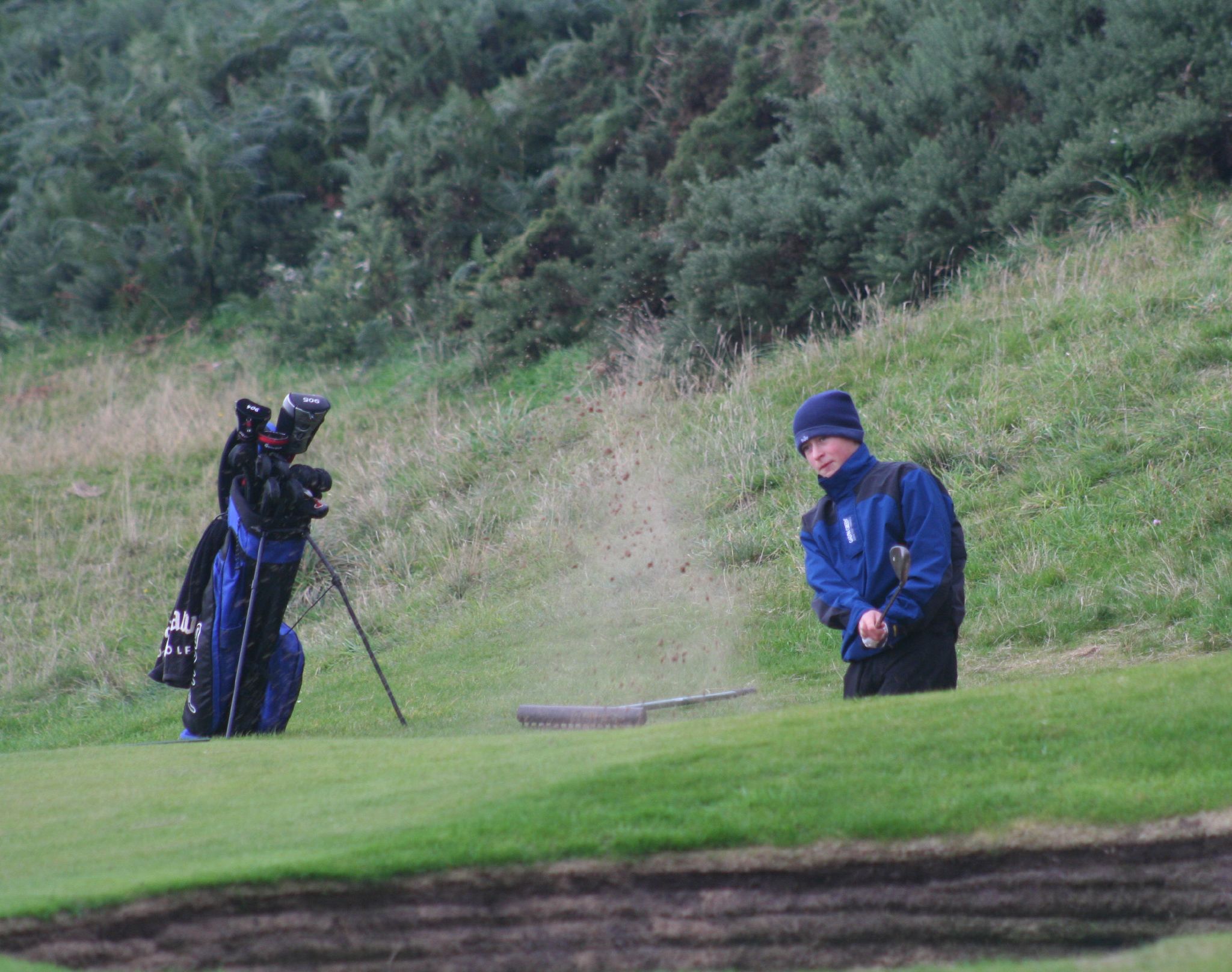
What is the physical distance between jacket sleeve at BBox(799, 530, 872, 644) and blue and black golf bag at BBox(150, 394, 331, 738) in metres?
3.84

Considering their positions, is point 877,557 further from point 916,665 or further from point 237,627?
point 237,627

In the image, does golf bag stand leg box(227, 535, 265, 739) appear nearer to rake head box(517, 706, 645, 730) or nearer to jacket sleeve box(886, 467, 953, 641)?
rake head box(517, 706, 645, 730)

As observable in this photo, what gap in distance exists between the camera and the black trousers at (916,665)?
6.21 metres

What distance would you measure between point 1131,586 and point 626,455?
6.78m

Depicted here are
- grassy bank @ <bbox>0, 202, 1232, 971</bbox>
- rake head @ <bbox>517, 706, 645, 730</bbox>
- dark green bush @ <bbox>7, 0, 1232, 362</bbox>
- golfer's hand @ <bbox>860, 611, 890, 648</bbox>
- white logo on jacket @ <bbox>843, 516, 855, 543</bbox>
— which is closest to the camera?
grassy bank @ <bbox>0, 202, 1232, 971</bbox>

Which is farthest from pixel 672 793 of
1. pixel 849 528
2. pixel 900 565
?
pixel 849 528

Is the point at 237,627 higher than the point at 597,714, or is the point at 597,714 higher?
the point at 237,627

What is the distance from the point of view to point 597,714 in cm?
767

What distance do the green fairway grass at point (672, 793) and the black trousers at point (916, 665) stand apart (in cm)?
28

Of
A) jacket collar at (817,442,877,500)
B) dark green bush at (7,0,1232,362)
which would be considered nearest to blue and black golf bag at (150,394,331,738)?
jacket collar at (817,442,877,500)

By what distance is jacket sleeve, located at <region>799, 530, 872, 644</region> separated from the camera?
6.00m

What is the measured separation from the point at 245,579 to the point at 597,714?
110 inches

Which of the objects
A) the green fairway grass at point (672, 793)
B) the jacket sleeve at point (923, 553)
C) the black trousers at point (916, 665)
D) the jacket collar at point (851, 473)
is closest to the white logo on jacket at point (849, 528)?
the jacket collar at point (851, 473)

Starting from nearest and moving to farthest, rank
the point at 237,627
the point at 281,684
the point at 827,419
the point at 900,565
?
the point at 900,565 < the point at 827,419 < the point at 237,627 < the point at 281,684
